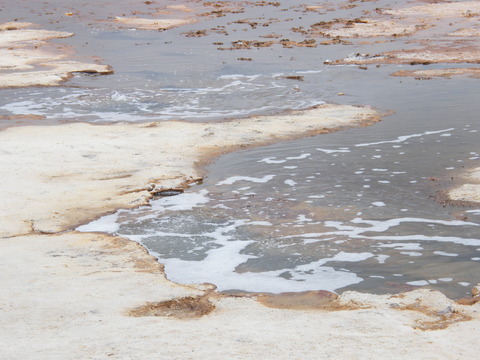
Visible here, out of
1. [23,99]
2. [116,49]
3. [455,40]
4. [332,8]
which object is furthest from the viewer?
[332,8]

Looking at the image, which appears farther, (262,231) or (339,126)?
(339,126)

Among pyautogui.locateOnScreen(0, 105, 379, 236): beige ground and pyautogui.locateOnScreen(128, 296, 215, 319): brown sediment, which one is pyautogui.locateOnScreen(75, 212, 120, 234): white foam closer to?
pyautogui.locateOnScreen(0, 105, 379, 236): beige ground

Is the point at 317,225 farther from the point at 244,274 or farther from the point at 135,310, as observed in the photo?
the point at 135,310

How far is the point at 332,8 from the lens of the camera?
40.7 meters

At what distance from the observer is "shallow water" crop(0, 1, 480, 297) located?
8.55 meters

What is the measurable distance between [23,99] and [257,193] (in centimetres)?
1109

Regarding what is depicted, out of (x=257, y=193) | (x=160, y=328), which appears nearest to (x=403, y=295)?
(x=160, y=328)

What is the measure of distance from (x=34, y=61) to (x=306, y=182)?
17569 mm

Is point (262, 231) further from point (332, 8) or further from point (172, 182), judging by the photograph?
point (332, 8)

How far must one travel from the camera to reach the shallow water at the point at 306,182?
855cm

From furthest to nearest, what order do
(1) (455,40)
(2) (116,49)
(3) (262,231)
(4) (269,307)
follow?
(2) (116,49), (1) (455,40), (3) (262,231), (4) (269,307)

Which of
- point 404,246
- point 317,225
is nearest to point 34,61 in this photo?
point 317,225

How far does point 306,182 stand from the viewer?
39.1 ft

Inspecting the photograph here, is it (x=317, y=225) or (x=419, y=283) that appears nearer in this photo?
(x=419, y=283)
